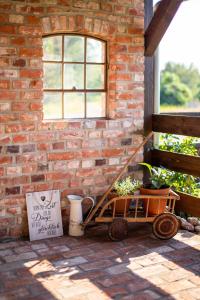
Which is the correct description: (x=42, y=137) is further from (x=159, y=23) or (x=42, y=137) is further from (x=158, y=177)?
(x=159, y=23)

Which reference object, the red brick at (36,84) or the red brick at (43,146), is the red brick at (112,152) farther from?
the red brick at (36,84)

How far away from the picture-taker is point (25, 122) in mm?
4391

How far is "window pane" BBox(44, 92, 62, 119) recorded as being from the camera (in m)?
4.60

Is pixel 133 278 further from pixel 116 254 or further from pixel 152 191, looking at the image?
pixel 152 191

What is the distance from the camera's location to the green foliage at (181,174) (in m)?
5.16

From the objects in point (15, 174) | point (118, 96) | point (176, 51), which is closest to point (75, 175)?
point (15, 174)

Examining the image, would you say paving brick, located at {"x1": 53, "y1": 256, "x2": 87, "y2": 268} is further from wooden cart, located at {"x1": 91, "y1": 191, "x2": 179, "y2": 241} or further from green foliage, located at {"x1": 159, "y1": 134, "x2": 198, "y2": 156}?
green foliage, located at {"x1": 159, "y1": 134, "x2": 198, "y2": 156}

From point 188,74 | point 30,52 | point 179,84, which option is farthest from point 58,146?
point 188,74

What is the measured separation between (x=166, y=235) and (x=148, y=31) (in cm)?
218

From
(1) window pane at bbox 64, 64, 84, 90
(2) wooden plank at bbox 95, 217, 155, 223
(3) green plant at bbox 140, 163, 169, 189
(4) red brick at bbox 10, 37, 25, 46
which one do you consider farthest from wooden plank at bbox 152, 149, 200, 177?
(4) red brick at bbox 10, 37, 25, 46

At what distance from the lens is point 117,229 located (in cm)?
438

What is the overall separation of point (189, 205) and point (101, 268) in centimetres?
153

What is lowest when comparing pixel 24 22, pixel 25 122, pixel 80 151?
pixel 80 151

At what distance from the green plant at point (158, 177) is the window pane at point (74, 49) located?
4.36 ft
